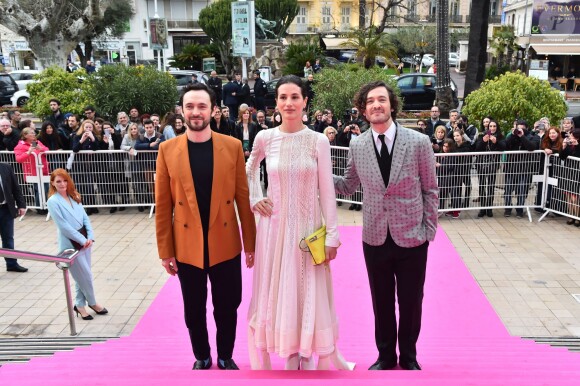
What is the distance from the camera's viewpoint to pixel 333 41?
149 ft

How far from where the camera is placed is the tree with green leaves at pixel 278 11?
141 feet

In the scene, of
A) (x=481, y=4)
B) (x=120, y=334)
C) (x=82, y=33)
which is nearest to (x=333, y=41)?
(x=82, y=33)

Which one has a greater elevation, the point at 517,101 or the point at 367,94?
the point at 367,94

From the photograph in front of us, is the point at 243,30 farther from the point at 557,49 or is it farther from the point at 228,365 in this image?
the point at 557,49

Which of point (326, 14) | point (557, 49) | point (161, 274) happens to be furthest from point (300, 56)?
point (326, 14)

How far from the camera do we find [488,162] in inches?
346

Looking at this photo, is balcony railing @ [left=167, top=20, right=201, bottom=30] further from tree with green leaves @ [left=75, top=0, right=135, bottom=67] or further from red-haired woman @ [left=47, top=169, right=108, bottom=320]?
red-haired woman @ [left=47, top=169, right=108, bottom=320]

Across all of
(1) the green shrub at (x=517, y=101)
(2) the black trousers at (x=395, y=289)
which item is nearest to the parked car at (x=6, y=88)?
(1) the green shrub at (x=517, y=101)

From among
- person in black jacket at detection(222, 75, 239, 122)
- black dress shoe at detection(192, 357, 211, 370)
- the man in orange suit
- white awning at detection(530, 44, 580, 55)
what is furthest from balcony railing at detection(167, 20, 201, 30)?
black dress shoe at detection(192, 357, 211, 370)

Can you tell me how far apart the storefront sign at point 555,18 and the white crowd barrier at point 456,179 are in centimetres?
3004

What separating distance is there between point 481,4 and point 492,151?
7.57m

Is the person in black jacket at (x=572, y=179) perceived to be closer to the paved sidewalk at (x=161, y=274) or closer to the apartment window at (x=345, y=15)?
the paved sidewalk at (x=161, y=274)

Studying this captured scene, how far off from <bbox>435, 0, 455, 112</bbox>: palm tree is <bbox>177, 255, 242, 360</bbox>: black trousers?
13.1 m

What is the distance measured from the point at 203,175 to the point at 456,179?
627 cm
